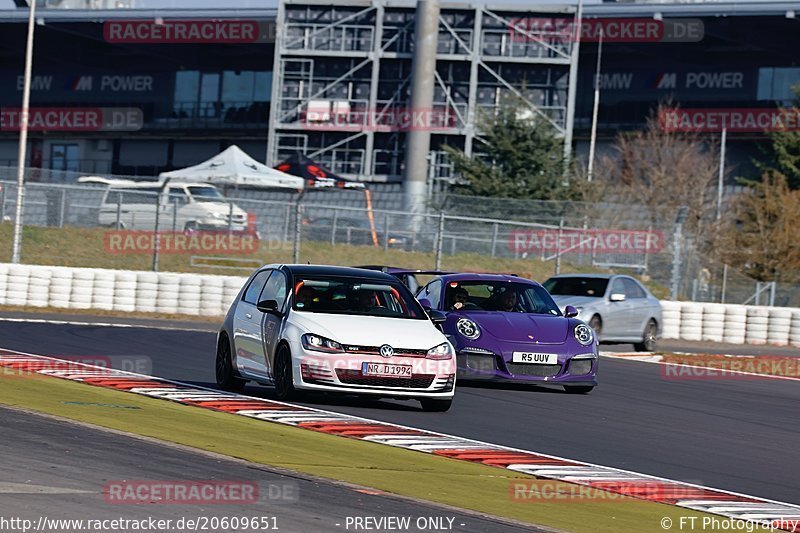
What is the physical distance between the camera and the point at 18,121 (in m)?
73.0

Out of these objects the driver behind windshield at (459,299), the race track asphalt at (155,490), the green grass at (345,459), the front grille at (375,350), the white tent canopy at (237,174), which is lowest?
the green grass at (345,459)

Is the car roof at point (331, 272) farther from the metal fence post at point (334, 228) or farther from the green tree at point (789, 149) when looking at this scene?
the green tree at point (789, 149)

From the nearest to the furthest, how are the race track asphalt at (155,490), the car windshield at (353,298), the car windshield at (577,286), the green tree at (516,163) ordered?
the race track asphalt at (155,490) < the car windshield at (353,298) < the car windshield at (577,286) < the green tree at (516,163)

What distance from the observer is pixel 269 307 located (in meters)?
13.1

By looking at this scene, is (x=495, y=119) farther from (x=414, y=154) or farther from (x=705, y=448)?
(x=705, y=448)

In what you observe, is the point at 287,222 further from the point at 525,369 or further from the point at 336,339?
the point at 336,339

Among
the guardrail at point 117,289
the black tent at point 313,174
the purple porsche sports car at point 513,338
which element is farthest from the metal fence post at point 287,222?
the purple porsche sports car at point 513,338

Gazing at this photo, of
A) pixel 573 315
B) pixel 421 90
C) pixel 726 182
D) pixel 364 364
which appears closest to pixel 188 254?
pixel 573 315

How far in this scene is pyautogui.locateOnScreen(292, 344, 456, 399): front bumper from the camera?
12352mm

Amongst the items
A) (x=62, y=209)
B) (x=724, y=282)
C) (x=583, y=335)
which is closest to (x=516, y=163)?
(x=724, y=282)

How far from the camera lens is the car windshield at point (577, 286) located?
24.0 metres

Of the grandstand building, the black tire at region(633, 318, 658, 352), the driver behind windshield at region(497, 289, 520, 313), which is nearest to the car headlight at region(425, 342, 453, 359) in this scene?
the driver behind windshield at region(497, 289, 520, 313)

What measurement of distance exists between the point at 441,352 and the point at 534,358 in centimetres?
245

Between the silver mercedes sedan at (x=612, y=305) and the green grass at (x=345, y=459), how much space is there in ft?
39.6
